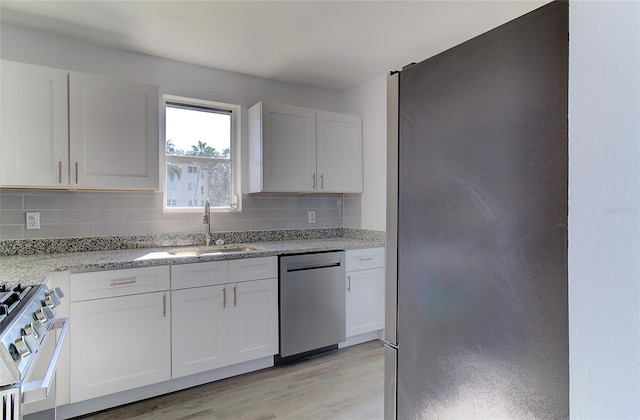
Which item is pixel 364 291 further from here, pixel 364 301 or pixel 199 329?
pixel 199 329

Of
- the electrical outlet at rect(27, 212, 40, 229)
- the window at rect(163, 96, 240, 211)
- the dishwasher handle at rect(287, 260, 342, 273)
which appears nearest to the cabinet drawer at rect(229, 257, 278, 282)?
the dishwasher handle at rect(287, 260, 342, 273)

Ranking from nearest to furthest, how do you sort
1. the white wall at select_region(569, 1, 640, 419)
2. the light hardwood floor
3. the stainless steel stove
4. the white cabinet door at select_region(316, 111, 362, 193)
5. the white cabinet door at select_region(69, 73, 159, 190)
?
the white wall at select_region(569, 1, 640, 419) → the stainless steel stove → the light hardwood floor → the white cabinet door at select_region(69, 73, 159, 190) → the white cabinet door at select_region(316, 111, 362, 193)

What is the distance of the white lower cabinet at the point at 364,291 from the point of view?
288 cm

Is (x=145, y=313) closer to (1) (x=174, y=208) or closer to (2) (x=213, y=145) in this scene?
(1) (x=174, y=208)

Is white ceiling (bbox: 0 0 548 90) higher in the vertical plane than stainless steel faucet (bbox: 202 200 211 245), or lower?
higher

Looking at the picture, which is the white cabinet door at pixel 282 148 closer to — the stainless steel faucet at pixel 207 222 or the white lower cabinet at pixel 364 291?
the stainless steel faucet at pixel 207 222

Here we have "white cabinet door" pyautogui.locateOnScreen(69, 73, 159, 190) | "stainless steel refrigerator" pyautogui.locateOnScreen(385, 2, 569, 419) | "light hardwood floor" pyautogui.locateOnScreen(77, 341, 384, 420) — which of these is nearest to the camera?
"stainless steel refrigerator" pyautogui.locateOnScreen(385, 2, 569, 419)

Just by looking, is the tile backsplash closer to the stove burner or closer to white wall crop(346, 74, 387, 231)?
white wall crop(346, 74, 387, 231)

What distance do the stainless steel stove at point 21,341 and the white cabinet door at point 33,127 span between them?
959 mm

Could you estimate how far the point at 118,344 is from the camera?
6.63ft

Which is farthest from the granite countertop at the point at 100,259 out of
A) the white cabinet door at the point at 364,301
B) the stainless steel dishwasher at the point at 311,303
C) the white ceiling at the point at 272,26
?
the white ceiling at the point at 272,26

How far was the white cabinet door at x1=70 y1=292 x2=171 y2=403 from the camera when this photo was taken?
193cm

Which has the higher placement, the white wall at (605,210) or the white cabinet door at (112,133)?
the white cabinet door at (112,133)

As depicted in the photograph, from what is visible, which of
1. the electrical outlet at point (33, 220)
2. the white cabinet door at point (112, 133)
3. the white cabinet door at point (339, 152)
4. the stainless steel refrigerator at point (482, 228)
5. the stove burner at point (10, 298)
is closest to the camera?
the stainless steel refrigerator at point (482, 228)
